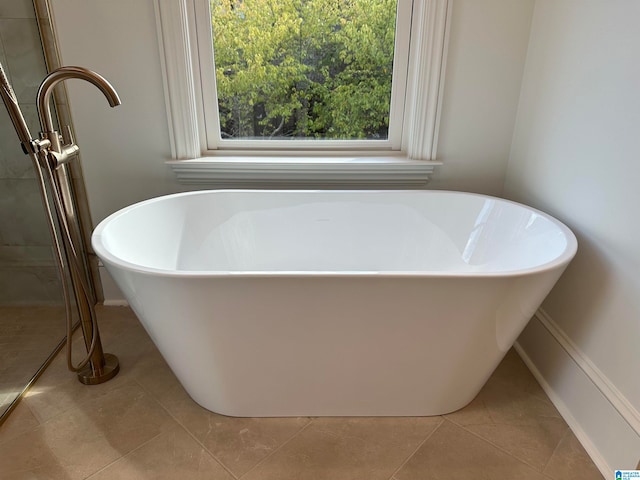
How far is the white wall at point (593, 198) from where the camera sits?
1146mm

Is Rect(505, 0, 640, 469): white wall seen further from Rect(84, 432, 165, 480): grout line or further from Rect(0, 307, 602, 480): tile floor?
Rect(84, 432, 165, 480): grout line

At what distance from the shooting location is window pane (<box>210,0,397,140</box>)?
1.79 metres

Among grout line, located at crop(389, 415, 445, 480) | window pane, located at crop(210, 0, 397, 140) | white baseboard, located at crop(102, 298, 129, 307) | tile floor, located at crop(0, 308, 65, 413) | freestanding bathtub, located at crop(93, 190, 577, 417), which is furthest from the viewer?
white baseboard, located at crop(102, 298, 129, 307)

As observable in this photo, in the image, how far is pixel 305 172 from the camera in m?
1.86

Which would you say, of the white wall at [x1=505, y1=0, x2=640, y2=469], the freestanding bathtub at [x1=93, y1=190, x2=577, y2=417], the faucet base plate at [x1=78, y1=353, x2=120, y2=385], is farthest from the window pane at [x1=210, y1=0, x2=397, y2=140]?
the faucet base plate at [x1=78, y1=353, x2=120, y2=385]

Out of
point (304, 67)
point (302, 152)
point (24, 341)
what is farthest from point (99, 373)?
point (304, 67)

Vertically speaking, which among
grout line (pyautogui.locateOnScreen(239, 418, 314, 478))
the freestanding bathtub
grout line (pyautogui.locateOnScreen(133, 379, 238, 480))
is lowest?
grout line (pyautogui.locateOnScreen(133, 379, 238, 480))

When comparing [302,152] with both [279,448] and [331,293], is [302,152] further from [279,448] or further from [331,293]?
[279,448]

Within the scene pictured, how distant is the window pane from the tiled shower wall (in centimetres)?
71

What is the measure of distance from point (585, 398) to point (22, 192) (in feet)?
7.03

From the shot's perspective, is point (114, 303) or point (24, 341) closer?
point (24, 341)

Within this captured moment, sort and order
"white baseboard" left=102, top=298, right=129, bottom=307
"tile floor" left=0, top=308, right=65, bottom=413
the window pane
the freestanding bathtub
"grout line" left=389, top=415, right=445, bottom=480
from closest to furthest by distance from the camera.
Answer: the freestanding bathtub < "grout line" left=389, top=415, right=445, bottom=480 < "tile floor" left=0, top=308, right=65, bottom=413 < the window pane < "white baseboard" left=102, top=298, right=129, bottom=307

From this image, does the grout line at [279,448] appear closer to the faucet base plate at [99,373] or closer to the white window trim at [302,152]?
the faucet base plate at [99,373]

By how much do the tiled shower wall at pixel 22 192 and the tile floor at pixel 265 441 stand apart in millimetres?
476
